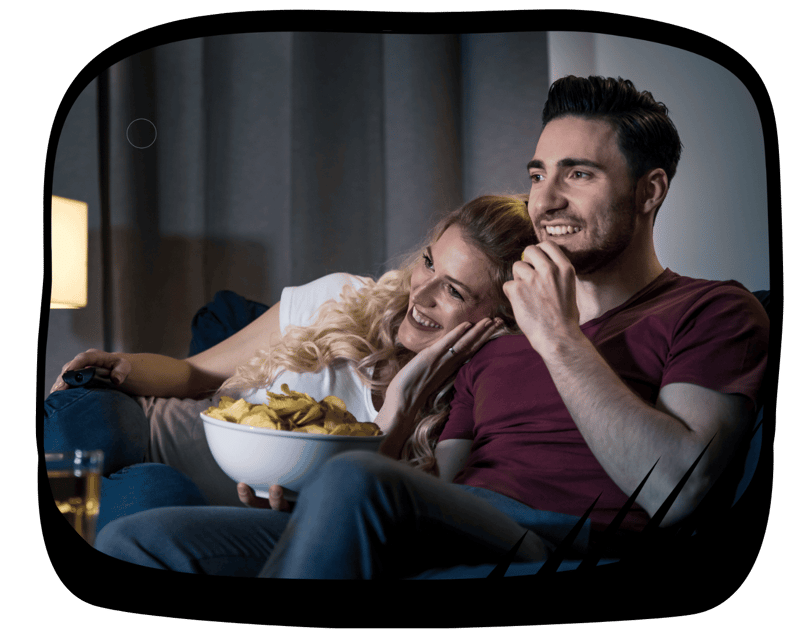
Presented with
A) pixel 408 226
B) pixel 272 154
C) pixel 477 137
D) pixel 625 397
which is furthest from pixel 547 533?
pixel 272 154

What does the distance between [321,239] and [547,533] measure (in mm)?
564

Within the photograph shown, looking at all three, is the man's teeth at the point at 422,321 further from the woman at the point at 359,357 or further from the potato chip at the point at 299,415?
the potato chip at the point at 299,415

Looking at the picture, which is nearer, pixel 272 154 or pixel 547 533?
pixel 547 533

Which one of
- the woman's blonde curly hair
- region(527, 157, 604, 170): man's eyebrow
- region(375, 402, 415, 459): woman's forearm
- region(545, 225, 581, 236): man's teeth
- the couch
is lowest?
the couch

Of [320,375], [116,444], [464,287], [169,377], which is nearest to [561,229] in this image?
[464,287]

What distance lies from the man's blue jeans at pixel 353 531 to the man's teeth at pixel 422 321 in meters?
0.22

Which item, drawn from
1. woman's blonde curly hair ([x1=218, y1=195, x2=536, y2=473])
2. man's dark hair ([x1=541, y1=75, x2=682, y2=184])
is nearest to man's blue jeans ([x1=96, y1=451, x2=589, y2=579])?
woman's blonde curly hair ([x1=218, y1=195, x2=536, y2=473])

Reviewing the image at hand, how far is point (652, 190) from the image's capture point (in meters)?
1.08

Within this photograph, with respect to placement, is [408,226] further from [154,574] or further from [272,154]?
[154,574]

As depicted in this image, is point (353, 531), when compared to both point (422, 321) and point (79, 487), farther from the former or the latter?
point (79, 487)

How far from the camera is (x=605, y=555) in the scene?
3.56ft

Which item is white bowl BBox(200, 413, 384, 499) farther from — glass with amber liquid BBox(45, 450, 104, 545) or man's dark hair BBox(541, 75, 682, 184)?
man's dark hair BBox(541, 75, 682, 184)

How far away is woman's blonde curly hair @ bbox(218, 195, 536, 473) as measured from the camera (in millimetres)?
1102

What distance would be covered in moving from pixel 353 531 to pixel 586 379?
15.4 inches
